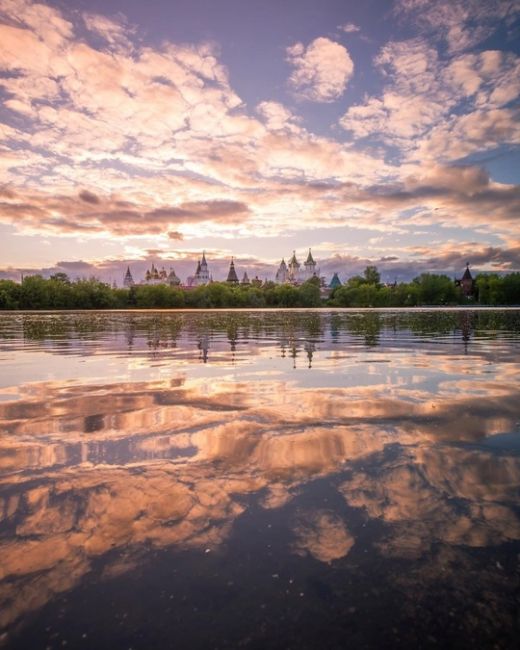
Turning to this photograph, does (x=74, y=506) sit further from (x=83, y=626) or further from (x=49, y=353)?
(x=49, y=353)

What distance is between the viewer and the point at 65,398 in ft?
24.6

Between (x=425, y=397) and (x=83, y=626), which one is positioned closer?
(x=83, y=626)

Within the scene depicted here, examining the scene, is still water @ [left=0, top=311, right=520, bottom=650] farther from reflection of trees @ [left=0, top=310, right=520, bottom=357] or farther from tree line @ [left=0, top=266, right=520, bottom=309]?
tree line @ [left=0, top=266, right=520, bottom=309]

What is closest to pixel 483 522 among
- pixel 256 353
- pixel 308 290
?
pixel 256 353

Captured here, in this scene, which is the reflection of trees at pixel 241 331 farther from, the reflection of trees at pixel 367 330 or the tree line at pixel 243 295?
the tree line at pixel 243 295

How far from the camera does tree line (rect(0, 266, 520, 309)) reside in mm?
120812

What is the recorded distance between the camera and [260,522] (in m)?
3.32

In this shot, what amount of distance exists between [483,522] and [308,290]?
504 ft

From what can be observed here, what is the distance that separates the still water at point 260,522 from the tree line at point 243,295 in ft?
411

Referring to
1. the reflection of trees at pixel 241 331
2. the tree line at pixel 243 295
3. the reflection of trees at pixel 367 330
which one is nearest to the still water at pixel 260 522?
the reflection of trees at pixel 241 331

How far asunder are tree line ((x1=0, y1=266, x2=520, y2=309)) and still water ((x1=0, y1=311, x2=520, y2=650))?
125m

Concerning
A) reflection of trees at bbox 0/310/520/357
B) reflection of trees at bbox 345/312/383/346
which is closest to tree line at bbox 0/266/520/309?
reflection of trees at bbox 0/310/520/357

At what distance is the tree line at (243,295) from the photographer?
12081 centimetres

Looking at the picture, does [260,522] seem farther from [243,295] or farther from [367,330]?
[243,295]
